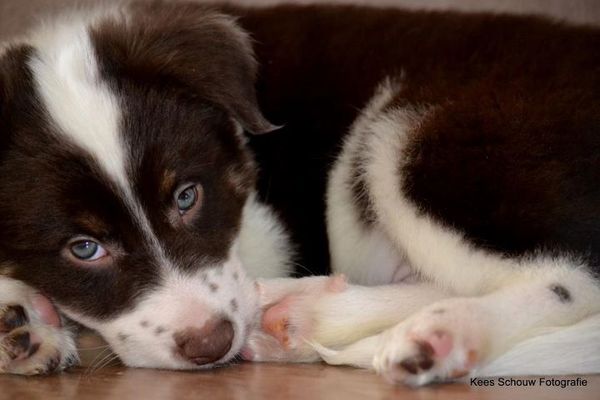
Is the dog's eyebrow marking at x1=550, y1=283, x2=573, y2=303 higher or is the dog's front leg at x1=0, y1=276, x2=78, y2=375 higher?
the dog's eyebrow marking at x1=550, y1=283, x2=573, y2=303

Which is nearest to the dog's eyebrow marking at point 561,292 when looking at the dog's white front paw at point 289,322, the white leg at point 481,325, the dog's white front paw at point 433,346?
the white leg at point 481,325

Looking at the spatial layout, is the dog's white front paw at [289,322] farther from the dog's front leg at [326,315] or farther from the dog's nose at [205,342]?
the dog's nose at [205,342]

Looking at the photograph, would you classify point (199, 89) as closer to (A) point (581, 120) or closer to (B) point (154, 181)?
(B) point (154, 181)

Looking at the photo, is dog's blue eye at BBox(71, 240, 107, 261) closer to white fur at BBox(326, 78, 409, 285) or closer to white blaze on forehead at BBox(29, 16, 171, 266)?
white blaze on forehead at BBox(29, 16, 171, 266)

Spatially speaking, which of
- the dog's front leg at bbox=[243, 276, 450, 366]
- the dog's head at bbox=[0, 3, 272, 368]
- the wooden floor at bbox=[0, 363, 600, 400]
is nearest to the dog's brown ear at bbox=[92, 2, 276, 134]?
the dog's head at bbox=[0, 3, 272, 368]

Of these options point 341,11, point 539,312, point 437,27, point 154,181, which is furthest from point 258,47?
point 539,312

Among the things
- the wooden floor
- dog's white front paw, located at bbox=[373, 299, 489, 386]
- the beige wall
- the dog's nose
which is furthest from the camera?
the beige wall
